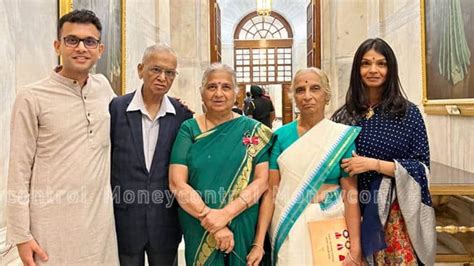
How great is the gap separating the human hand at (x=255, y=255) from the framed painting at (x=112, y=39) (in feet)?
8.33

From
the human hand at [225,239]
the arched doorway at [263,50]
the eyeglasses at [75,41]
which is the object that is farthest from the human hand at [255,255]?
the arched doorway at [263,50]

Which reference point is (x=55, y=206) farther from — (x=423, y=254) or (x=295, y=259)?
(x=423, y=254)

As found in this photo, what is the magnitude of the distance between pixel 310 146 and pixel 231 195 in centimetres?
50

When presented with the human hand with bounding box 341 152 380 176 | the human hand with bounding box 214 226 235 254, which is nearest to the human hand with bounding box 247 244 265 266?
the human hand with bounding box 214 226 235 254

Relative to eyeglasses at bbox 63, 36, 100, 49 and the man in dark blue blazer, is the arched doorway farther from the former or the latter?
eyeglasses at bbox 63, 36, 100, 49

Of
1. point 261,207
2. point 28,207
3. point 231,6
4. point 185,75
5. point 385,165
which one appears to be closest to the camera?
point 28,207

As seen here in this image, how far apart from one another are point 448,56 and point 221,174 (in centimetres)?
282

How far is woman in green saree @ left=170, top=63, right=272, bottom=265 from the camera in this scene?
2.42 metres

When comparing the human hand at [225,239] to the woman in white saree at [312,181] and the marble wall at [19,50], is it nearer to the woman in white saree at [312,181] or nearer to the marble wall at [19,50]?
the woman in white saree at [312,181]

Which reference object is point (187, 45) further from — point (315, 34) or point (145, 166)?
point (145, 166)

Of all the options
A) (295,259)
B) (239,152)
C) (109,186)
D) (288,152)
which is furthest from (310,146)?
(109,186)

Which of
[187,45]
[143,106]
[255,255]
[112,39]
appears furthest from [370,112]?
[187,45]

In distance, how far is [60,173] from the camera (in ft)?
7.16

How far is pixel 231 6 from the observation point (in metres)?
19.2
